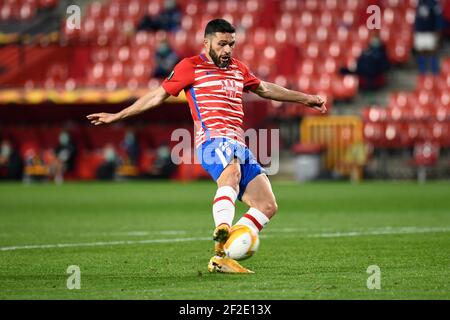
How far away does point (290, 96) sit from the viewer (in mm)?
9289

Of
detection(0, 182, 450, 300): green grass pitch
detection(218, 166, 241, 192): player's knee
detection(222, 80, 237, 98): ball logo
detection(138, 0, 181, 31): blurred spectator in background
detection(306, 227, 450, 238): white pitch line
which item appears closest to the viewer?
detection(0, 182, 450, 300): green grass pitch

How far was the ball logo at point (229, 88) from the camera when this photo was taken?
8.88 m

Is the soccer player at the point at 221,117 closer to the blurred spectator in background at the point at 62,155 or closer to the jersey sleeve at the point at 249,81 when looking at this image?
the jersey sleeve at the point at 249,81

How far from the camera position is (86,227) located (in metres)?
14.2

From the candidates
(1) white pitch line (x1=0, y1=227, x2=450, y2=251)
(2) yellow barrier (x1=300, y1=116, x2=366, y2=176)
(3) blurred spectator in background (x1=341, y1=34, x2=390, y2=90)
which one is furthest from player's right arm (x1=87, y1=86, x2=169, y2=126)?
(3) blurred spectator in background (x1=341, y1=34, x2=390, y2=90)

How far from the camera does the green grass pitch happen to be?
24.9 feet

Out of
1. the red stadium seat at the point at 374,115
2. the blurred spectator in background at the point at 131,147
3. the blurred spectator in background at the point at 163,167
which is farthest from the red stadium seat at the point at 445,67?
the blurred spectator in background at the point at 131,147

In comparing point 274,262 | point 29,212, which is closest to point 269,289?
point 274,262

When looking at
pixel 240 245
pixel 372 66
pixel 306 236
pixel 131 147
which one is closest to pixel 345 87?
pixel 372 66

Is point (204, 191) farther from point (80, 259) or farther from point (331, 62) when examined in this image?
point (80, 259)

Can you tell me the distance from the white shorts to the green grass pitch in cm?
831

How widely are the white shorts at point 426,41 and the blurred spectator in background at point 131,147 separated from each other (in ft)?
28.2

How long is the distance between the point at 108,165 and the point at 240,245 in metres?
20.9

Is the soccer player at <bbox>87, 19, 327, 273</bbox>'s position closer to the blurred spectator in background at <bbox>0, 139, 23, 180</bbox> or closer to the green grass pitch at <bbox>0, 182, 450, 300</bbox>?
the green grass pitch at <bbox>0, 182, 450, 300</bbox>
